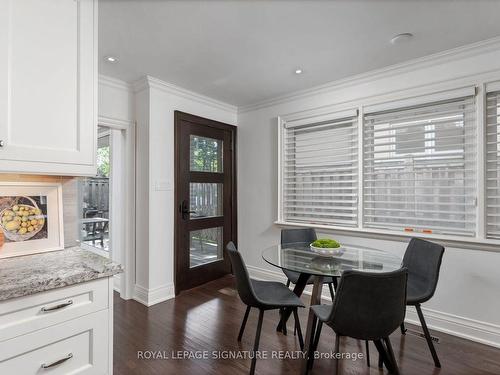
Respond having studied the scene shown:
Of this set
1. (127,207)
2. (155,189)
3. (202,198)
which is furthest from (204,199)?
(127,207)

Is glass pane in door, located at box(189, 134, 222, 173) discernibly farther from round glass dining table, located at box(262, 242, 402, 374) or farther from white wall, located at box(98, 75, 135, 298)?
round glass dining table, located at box(262, 242, 402, 374)

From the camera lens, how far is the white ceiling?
6.14 ft

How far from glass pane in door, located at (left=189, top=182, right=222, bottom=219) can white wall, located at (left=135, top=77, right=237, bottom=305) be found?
332 mm

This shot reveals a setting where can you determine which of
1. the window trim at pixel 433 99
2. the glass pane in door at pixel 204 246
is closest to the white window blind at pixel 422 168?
the window trim at pixel 433 99

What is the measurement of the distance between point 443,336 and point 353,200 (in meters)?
1.43

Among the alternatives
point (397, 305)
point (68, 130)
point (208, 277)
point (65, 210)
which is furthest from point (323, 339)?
point (68, 130)

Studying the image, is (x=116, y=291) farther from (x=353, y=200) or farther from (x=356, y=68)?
(x=356, y=68)

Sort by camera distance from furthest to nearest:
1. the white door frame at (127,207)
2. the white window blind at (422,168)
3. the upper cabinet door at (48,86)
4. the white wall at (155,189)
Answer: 1. the white door frame at (127,207)
2. the white wall at (155,189)
3. the white window blind at (422,168)
4. the upper cabinet door at (48,86)

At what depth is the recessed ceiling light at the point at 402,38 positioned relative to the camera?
2182mm

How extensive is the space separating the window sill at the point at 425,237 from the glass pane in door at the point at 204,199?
1.26m

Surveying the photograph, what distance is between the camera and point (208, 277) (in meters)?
3.76

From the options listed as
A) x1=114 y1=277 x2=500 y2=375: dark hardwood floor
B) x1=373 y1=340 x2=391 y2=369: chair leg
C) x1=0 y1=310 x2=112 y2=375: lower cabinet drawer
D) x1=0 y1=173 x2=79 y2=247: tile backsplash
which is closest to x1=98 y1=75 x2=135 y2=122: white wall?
x1=0 y1=173 x2=79 y2=247: tile backsplash

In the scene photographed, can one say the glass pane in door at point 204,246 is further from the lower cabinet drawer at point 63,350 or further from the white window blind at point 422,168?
the lower cabinet drawer at point 63,350

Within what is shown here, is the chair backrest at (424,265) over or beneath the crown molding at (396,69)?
beneath
